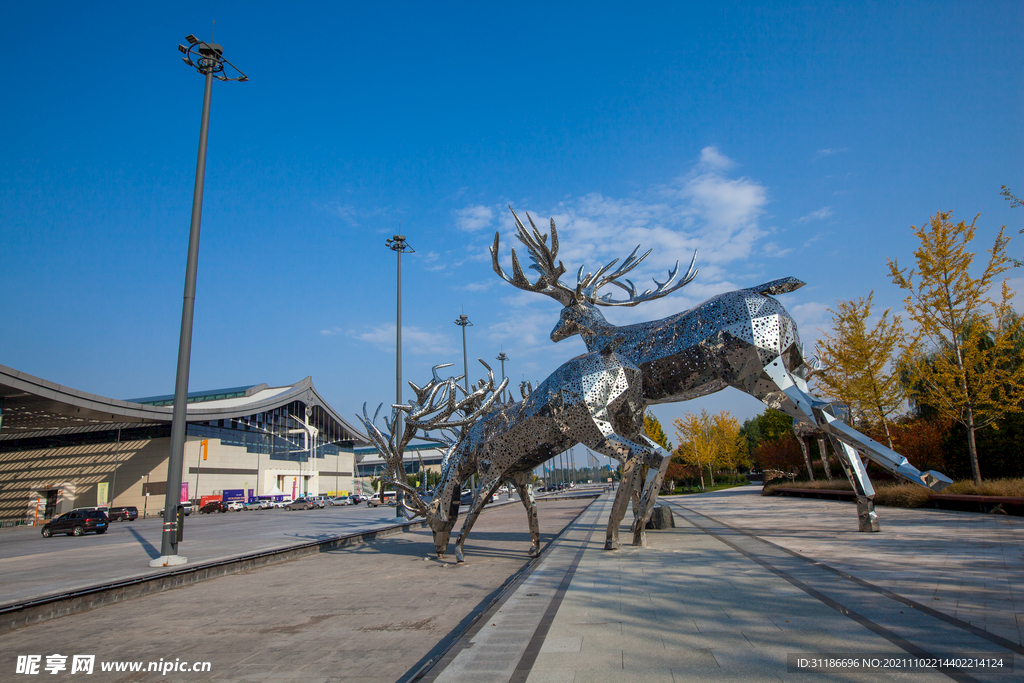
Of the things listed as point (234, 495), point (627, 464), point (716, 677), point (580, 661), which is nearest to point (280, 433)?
point (234, 495)

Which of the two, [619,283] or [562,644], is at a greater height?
[619,283]

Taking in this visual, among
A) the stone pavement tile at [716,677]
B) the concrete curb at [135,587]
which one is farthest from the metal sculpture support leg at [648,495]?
the concrete curb at [135,587]

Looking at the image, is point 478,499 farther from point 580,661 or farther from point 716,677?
point 716,677

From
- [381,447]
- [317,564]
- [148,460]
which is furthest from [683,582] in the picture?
[148,460]

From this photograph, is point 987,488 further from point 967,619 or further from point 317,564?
point 317,564

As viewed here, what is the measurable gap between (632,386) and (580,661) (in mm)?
5833

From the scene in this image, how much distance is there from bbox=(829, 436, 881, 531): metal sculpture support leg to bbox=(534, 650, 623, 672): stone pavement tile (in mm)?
6650

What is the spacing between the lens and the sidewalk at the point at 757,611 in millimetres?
3871

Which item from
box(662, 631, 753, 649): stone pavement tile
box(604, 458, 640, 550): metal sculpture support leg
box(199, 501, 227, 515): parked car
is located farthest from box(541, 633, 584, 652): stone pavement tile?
box(199, 501, 227, 515): parked car

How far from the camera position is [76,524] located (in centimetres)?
2527

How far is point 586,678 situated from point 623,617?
5.33 feet

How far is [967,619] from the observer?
173 inches

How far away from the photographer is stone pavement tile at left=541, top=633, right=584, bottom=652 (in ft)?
14.4

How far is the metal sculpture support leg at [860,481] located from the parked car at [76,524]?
31067mm
